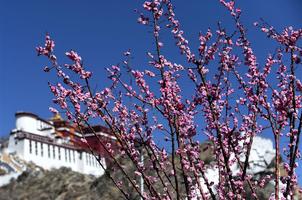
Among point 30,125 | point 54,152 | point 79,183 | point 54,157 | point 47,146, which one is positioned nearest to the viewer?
point 79,183

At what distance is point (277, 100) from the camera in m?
5.55

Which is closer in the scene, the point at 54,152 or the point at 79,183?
the point at 79,183

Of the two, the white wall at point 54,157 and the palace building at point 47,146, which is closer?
the white wall at point 54,157

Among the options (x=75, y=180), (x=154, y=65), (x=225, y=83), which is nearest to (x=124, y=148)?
(x=154, y=65)

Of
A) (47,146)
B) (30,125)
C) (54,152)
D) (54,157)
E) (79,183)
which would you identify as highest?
(30,125)

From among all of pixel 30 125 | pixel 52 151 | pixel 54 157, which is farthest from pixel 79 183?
pixel 30 125

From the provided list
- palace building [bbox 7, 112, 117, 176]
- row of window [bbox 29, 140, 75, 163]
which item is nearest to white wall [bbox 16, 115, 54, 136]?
palace building [bbox 7, 112, 117, 176]

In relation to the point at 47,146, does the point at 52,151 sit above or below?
below

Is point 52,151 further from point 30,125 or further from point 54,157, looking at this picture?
point 30,125

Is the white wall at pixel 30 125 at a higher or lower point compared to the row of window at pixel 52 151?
higher

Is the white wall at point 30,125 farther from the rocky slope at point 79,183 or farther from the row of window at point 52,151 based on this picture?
the rocky slope at point 79,183

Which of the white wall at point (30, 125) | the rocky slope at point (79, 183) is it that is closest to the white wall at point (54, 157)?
the white wall at point (30, 125)

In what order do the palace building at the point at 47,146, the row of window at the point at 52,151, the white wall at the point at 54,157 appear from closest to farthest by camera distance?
the white wall at the point at 54,157
the palace building at the point at 47,146
the row of window at the point at 52,151

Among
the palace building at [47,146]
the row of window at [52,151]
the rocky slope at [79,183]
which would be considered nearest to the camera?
the rocky slope at [79,183]
